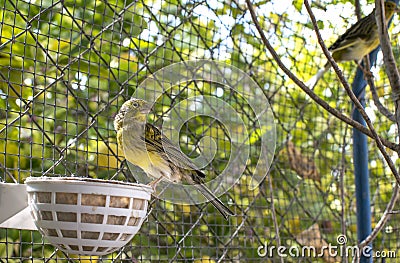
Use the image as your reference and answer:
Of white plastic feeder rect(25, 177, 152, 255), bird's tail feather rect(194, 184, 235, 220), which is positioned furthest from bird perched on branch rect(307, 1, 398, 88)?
white plastic feeder rect(25, 177, 152, 255)

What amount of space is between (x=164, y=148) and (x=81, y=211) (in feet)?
0.90

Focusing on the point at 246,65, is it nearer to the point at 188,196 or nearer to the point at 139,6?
the point at 139,6

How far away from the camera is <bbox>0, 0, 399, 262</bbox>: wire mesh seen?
1.14 metres

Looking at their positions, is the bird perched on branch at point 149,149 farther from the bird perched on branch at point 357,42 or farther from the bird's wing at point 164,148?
the bird perched on branch at point 357,42

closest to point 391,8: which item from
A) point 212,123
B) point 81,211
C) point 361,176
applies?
point 361,176

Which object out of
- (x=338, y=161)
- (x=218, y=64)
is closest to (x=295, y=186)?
(x=338, y=161)

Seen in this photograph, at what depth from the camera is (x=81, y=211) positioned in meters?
0.65

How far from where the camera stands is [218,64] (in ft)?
4.16

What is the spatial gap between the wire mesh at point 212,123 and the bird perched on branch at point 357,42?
0.05 m

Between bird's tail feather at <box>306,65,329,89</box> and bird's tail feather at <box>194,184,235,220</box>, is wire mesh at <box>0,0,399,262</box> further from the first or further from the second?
bird's tail feather at <box>194,184,235,220</box>

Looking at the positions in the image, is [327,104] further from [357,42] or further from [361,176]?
[357,42]

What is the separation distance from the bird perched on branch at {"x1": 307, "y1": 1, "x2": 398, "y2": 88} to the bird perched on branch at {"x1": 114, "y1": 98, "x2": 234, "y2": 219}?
63 centimetres

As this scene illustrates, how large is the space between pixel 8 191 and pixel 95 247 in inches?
6.4

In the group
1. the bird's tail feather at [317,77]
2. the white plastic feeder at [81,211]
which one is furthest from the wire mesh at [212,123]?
the white plastic feeder at [81,211]
